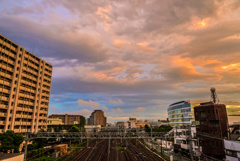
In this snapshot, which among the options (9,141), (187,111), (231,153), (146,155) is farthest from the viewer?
(187,111)

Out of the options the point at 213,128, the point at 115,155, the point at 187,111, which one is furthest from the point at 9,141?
the point at 187,111

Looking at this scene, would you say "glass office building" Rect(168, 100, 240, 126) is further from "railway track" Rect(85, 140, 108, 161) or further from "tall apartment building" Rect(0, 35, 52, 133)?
"tall apartment building" Rect(0, 35, 52, 133)

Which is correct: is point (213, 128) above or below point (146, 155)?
above

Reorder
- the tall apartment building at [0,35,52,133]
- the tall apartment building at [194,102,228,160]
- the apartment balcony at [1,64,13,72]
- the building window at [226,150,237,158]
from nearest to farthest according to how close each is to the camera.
A: the building window at [226,150,237,158], the tall apartment building at [194,102,228,160], the apartment balcony at [1,64,13,72], the tall apartment building at [0,35,52,133]

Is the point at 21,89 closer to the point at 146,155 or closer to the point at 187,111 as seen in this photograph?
the point at 146,155

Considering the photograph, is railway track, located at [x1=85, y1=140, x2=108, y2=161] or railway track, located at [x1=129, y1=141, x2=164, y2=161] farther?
railway track, located at [x1=85, y1=140, x2=108, y2=161]

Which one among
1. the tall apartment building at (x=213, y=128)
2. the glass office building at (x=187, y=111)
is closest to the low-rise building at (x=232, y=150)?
the tall apartment building at (x=213, y=128)

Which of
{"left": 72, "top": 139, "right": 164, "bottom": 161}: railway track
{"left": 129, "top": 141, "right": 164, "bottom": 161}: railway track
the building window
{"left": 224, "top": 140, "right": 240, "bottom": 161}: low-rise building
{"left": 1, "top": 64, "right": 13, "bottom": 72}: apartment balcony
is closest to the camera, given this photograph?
A: {"left": 224, "top": 140, "right": 240, "bottom": 161}: low-rise building

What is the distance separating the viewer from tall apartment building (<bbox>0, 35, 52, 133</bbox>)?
5509cm

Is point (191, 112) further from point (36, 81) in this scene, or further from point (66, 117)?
point (66, 117)

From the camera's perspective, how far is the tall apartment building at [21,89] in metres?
55.1

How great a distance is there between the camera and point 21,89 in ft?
205

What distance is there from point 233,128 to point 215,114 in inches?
383

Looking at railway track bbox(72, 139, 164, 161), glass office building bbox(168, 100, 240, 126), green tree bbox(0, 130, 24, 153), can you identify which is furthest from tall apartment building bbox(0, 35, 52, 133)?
glass office building bbox(168, 100, 240, 126)
